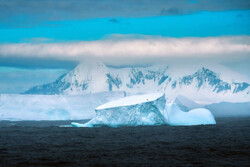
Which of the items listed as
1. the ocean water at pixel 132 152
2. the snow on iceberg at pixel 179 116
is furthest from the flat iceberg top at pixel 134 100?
the ocean water at pixel 132 152

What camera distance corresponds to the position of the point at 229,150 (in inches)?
1125

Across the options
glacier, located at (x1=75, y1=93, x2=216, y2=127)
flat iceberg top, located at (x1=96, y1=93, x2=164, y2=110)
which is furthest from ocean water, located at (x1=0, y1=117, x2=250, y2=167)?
flat iceberg top, located at (x1=96, y1=93, x2=164, y2=110)

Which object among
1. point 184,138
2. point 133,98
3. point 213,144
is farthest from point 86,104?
point 213,144

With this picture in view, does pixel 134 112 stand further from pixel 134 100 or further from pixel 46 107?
pixel 46 107

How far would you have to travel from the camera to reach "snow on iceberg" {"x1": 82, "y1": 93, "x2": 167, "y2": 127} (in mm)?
47500

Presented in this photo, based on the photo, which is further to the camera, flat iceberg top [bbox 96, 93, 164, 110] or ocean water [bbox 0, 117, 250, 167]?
flat iceberg top [bbox 96, 93, 164, 110]

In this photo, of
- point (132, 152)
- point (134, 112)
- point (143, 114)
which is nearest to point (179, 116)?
point (143, 114)

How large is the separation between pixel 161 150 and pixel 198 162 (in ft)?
17.6

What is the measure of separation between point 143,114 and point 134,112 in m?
1.03

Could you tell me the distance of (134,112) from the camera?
48.4m

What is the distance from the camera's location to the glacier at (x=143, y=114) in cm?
4762

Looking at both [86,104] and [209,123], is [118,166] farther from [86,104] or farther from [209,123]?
[86,104]


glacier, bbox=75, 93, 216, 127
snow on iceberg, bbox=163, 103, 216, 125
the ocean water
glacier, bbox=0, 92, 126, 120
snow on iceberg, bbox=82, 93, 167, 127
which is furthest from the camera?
glacier, bbox=0, 92, 126, 120

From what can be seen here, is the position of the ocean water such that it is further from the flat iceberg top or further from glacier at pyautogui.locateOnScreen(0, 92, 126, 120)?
glacier at pyautogui.locateOnScreen(0, 92, 126, 120)
